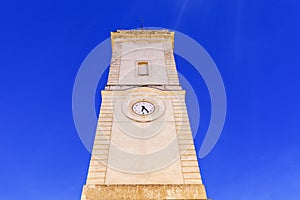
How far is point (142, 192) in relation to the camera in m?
9.99

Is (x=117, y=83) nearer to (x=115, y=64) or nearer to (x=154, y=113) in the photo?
(x=115, y=64)

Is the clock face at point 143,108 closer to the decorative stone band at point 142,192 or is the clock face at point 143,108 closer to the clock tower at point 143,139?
the clock tower at point 143,139

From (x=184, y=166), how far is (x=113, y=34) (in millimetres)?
11064

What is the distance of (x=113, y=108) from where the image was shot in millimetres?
13648

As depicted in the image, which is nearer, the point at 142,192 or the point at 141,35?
the point at 142,192

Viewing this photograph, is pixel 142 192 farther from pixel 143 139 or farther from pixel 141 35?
pixel 141 35

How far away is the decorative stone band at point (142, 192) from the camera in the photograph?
982 centimetres

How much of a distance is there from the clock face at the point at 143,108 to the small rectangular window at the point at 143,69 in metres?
2.76

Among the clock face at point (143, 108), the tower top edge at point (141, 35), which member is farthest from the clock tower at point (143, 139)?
the tower top edge at point (141, 35)

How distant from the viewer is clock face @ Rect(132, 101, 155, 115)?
13570 millimetres

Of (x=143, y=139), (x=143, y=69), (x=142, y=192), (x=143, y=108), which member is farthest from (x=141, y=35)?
(x=142, y=192)

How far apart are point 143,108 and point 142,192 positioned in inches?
179

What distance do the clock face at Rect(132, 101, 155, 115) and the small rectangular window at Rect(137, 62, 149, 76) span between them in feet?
9.06

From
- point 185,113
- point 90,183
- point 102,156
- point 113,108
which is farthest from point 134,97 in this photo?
point 90,183
